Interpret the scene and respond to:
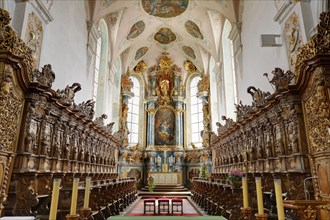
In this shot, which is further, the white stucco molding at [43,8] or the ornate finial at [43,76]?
the white stucco molding at [43,8]

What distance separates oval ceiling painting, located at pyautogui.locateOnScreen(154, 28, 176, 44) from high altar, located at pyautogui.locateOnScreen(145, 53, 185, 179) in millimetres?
1831

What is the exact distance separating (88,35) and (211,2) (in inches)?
261

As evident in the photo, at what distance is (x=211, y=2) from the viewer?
13.4 metres

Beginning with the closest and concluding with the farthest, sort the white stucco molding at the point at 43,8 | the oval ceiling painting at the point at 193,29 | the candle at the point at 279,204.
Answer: the candle at the point at 279,204, the white stucco molding at the point at 43,8, the oval ceiling painting at the point at 193,29

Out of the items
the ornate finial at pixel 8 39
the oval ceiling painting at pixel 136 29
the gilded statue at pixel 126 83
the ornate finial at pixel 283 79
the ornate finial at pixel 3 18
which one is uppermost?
the oval ceiling painting at pixel 136 29

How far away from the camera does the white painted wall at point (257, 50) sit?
8270 millimetres

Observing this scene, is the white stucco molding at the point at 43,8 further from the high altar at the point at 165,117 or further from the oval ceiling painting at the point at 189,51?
the high altar at the point at 165,117

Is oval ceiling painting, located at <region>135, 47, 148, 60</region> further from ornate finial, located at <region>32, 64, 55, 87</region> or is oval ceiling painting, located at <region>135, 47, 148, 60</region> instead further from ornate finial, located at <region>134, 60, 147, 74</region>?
ornate finial, located at <region>32, 64, 55, 87</region>

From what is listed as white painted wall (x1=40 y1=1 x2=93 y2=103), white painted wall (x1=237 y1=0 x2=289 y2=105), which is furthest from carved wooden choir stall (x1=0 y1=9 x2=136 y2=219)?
white painted wall (x1=237 y1=0 x2=289 y2=105)

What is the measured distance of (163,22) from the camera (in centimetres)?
1767

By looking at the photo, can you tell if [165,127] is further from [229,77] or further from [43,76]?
[43,76]

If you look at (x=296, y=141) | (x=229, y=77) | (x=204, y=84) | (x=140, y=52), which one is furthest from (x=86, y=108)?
(x=204, y=84)

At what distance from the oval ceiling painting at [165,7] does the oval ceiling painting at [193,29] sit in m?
1.05

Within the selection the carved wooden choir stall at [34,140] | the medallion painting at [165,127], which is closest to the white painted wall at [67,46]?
the carved wooden choir stall at [34,140]
